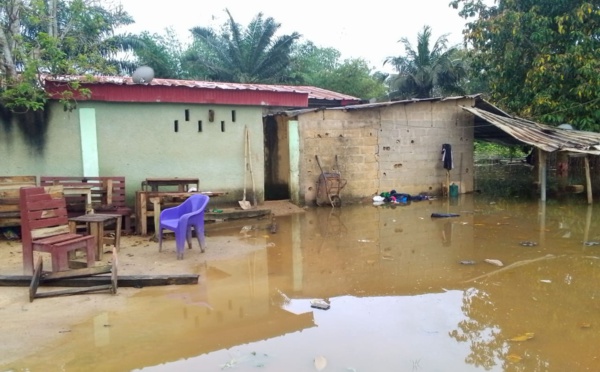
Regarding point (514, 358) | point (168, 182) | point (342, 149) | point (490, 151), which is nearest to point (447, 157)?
point (342, 149)

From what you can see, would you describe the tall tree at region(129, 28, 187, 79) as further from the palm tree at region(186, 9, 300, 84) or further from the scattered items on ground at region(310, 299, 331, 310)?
the scattered items on ground at region(310, 299, 331, 310)

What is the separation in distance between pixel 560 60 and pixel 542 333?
11195mm

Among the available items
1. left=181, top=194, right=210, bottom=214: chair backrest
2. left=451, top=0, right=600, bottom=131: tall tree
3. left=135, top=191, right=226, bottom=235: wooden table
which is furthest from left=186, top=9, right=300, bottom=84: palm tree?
left=181, top=194, right=210, bottom=214: chair backrest

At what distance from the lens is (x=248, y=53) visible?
78.9ft

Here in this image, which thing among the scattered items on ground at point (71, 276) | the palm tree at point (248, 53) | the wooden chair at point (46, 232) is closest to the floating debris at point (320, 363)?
the scattered items on ground at point (71, 276)

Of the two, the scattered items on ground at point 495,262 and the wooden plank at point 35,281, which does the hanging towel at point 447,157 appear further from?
the wooden plank at point 35,281

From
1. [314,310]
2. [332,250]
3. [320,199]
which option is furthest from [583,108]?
[314,310]

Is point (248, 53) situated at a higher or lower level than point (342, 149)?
higher

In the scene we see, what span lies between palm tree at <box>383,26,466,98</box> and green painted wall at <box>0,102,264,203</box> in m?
17.4

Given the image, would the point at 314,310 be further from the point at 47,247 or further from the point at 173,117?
the point at 173,117

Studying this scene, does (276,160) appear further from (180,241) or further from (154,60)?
(154,60)

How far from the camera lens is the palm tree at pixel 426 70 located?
84.3 feet

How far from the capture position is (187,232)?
7277 mm

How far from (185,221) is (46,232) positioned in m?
1.80
